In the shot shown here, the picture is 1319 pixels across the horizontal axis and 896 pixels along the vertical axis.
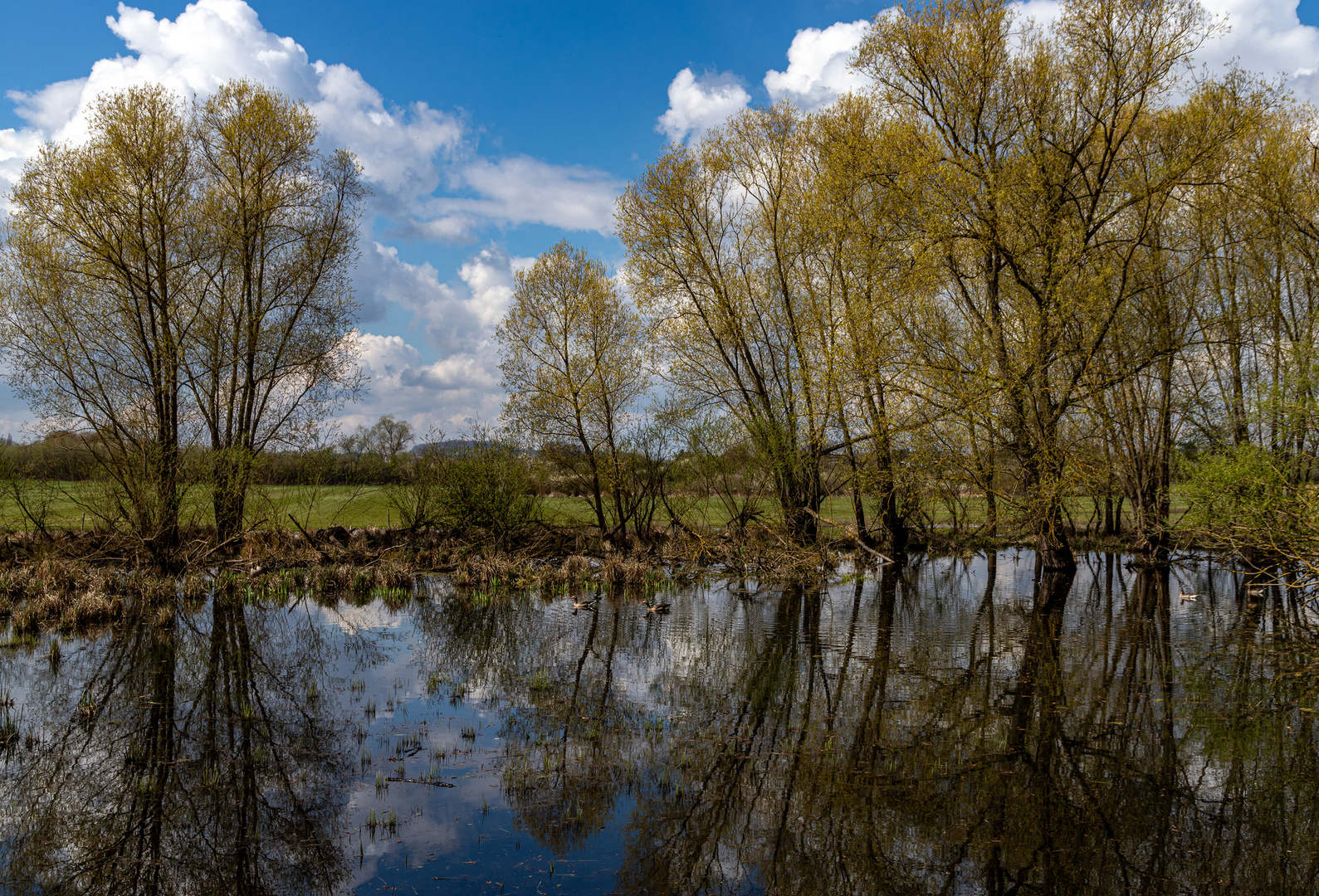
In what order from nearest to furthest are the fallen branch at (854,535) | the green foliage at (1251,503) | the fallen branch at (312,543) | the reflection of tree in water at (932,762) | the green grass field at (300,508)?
the reflection of tree in water at (932,762) < the green foliage at (1251,503) < the green grass field at (300,508) < the fallen branch at (312,543) < the fallen branch at (854,535)

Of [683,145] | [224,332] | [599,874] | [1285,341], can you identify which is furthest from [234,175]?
[1285,341]

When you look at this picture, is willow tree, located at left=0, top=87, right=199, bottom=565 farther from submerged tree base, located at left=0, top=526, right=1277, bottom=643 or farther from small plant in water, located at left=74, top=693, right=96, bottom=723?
small plant in water, located at left=74, top=693, right=96, bottom=723

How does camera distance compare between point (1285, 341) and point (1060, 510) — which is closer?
point (1060, 510)

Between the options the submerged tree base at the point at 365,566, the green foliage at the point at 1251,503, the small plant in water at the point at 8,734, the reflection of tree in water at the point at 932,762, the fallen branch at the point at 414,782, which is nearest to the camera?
the reflection of tree in water at the point at 932,762

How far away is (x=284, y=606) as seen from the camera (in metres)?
14.2

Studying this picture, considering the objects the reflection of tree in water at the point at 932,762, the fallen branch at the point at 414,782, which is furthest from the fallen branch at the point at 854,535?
the fallen branch at the point at 414,782

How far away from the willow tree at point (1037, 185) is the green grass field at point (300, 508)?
3518mm

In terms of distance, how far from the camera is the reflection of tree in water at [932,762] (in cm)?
439

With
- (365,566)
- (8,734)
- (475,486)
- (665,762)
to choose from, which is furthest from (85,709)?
(475,486)

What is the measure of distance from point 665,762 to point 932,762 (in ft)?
6.99

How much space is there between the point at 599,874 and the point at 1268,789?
4965 mm

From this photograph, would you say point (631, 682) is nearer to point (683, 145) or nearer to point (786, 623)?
point (786, 623)

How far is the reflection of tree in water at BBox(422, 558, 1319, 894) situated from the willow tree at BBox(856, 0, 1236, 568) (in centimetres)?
618

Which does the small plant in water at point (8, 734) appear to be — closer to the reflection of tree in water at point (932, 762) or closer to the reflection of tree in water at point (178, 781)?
the reflection of tree in water at point (178, 781)
